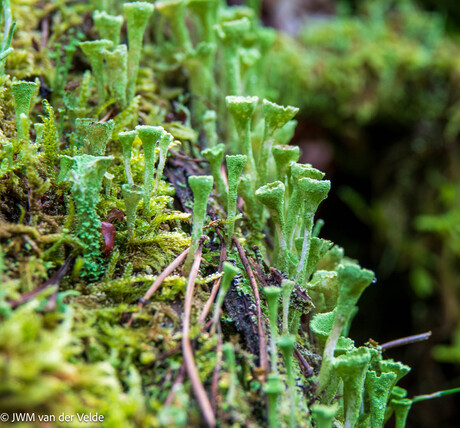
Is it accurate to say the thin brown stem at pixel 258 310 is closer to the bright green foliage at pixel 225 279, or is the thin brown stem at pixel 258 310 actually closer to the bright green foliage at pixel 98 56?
the bright green foliage at pixel 225 279

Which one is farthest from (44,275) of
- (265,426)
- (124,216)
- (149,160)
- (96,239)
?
(265,426)

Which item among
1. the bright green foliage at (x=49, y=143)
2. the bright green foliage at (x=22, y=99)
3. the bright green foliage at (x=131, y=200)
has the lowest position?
the bright green foliage at (x=131, y=200)

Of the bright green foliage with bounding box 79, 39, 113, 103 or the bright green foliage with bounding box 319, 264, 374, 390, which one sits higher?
the bright green foliage with bounding box 79, 39, 113, 103

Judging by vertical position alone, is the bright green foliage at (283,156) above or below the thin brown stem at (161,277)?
above

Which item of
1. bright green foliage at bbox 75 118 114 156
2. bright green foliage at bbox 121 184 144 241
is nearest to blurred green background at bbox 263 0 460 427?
bright green foliage at bbox 75 118 114 156

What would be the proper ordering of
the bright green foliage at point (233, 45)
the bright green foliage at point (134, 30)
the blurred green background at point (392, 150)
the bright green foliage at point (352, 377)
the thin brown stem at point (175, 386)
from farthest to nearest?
1. the blurred green background at point (392, 150)
2. the bright green foliage at point (233, 45)
3. the bright green foliage at point (134, 30)
4. the bright green foliage at point (352, 377)
5. the thin brown stem at point (175, 386)

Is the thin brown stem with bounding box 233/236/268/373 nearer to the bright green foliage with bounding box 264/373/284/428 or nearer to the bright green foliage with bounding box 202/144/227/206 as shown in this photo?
the bright green foliage with bounding box 264/373/284/428

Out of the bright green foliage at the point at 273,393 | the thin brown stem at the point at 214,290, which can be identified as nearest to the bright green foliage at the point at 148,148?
the thin brown stem at the point at 214,290

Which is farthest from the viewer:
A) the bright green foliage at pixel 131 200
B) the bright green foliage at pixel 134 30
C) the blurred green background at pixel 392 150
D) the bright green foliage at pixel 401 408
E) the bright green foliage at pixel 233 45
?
the blurred green background at pixel 392 150

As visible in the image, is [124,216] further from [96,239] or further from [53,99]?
[53,99]

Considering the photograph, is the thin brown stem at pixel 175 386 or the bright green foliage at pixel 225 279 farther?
the bright green foliage at pixel 225 279
